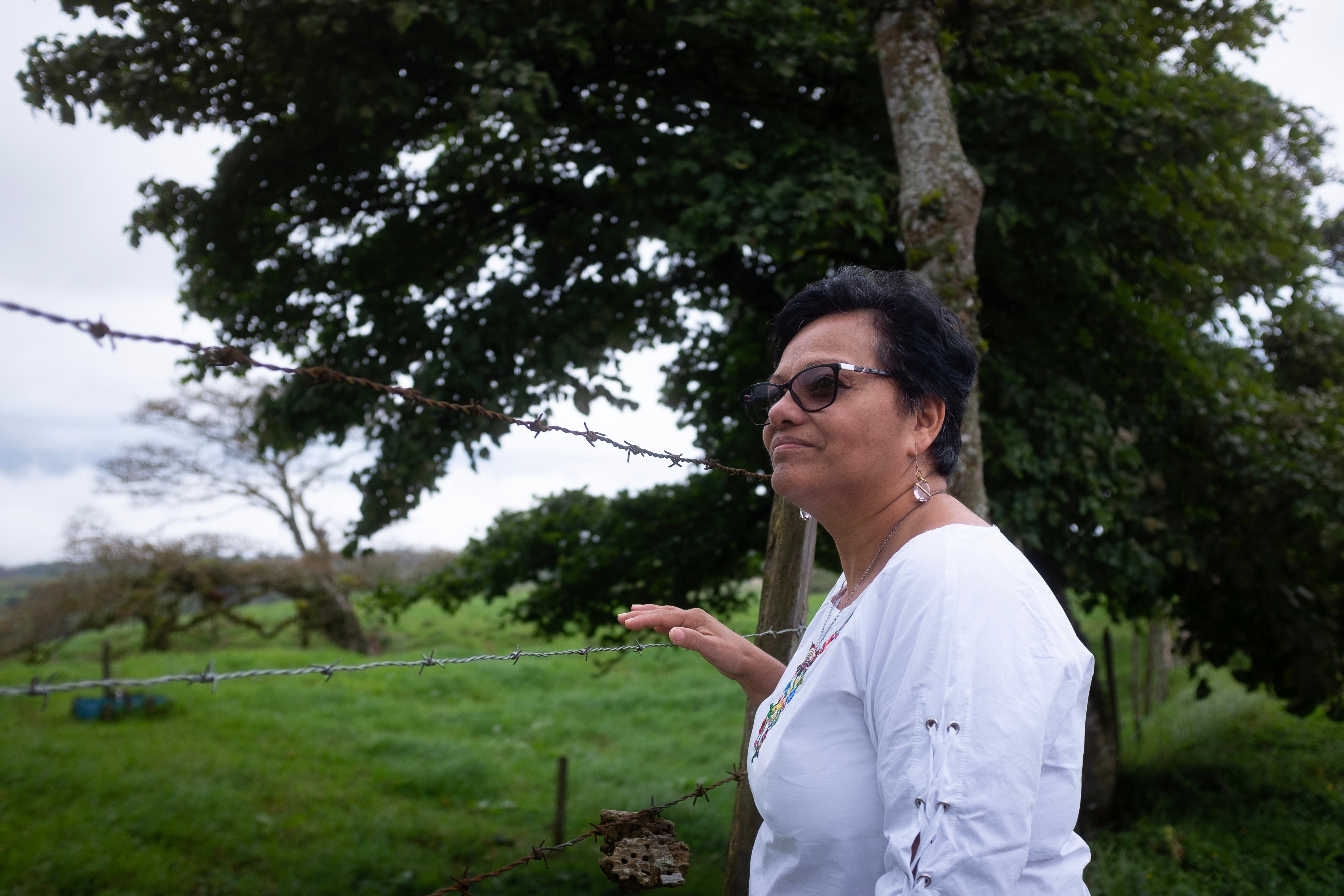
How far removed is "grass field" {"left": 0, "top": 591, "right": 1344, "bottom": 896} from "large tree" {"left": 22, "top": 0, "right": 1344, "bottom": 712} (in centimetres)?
151

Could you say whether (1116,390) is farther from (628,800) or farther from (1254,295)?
(628,800)

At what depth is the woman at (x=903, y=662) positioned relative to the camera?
1026 millimetres

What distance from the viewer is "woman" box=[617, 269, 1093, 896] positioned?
103cm

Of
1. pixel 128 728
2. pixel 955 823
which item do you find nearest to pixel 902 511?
pixel 955 823

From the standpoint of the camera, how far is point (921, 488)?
1.52 metres

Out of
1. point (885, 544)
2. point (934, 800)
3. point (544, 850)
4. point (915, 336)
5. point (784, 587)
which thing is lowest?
point (544, 850)

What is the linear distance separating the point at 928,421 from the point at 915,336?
163mm

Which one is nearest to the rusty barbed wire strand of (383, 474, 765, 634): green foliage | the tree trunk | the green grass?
the tree trunk

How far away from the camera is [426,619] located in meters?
23.1

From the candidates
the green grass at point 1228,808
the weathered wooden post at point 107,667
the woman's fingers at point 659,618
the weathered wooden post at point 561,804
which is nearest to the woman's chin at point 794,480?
the woman's fingers at point 659,618

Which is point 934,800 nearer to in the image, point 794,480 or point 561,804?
point 794,480

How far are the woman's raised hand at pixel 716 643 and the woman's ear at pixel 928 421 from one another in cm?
60

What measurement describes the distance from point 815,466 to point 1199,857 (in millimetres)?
6986

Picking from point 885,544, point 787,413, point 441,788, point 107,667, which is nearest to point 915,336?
point 787,413
